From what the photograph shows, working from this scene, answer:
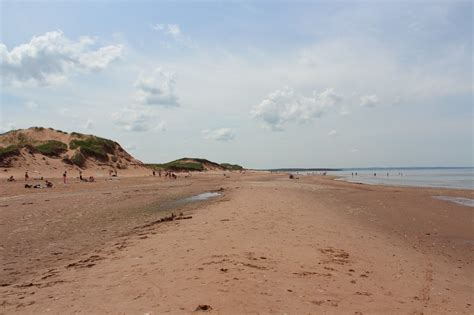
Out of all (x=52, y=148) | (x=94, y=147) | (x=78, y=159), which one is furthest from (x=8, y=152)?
(x=94, y=147)

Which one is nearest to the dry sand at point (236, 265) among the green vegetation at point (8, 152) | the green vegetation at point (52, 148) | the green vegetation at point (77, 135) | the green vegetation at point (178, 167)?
the green vegetation at point (8, 152)

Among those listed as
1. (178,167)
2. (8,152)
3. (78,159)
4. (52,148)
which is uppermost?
(52,148)

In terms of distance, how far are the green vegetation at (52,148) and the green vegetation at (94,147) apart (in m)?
1.96

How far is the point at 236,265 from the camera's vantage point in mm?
8102

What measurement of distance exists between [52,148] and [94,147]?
323 inches

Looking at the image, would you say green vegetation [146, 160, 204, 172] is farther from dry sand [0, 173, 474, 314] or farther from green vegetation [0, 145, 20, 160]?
dry sand [0, 173, 474, 314]

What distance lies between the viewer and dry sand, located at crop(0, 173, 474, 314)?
253 inches

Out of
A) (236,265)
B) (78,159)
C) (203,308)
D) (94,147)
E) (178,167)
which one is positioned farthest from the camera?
(178,167)

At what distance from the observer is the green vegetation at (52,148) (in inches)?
2179

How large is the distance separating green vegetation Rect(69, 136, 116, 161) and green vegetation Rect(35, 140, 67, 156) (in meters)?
1.96

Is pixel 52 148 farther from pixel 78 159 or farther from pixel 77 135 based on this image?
pixel 77 135

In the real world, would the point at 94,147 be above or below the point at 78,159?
above

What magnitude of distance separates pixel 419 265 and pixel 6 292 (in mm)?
9655

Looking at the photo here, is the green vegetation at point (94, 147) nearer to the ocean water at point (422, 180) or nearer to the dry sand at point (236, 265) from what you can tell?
the ocean water at point (422, 180)
